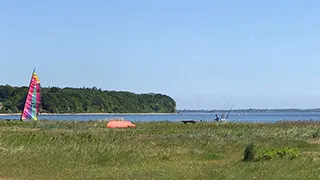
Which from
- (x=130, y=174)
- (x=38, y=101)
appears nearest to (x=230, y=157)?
(x=130, y=174)

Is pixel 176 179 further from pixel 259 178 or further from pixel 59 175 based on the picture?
pixel 59 175

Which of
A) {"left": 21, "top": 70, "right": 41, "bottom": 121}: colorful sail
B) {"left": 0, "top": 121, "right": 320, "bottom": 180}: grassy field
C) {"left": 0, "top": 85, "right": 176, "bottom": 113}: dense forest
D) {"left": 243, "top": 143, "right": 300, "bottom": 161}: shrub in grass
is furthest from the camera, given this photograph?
{"left": 0, "top": 85, "right": 176, "bottom": 113}: dense forest

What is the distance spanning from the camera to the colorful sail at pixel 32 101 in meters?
58.4

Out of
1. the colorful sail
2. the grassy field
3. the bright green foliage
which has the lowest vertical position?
the grassy field

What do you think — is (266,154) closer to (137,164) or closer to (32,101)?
(137,164)

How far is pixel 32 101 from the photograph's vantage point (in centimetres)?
5891

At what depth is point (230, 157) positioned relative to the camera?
25922 millimetres

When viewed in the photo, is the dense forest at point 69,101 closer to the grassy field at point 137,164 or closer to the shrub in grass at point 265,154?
the grassy field at point 137,164

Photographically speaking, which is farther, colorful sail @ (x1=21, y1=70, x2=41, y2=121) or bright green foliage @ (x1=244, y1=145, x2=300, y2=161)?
colorful sail @ (x1=21, y1=70, x2=41, y2=121)

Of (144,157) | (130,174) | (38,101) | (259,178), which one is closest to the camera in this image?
(259,178)

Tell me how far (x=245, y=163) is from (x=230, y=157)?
4.48 metres

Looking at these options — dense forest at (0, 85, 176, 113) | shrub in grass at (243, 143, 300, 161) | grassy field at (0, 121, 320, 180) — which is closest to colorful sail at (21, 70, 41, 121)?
grassy field at (0, 121, 320, 180)

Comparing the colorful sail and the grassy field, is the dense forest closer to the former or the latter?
the colorful sail

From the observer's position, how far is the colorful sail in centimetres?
5844
